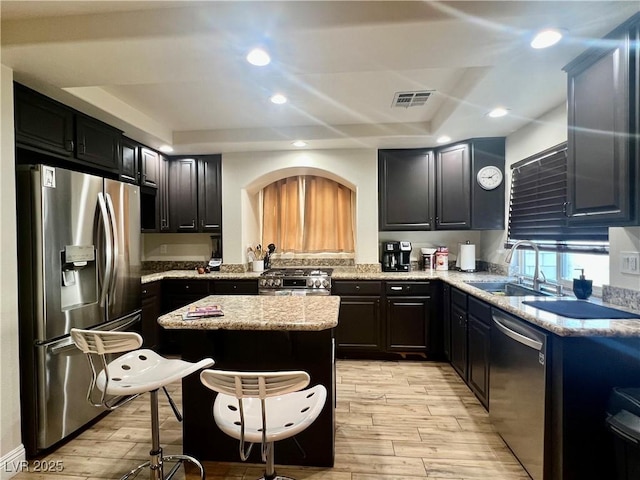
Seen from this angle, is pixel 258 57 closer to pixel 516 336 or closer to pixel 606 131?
pixel 606 131

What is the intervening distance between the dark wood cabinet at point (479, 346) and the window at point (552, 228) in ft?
2.49

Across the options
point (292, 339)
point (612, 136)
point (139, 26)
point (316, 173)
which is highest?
point (139, 26)

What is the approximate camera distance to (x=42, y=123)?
7.21ft

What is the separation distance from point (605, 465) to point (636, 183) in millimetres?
1338

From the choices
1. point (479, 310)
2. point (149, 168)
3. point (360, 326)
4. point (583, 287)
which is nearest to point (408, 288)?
point (360, 326)

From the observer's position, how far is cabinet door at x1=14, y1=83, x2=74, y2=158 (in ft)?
6.66

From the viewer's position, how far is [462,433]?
2.19m

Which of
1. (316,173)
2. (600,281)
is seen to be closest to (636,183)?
(600,281)

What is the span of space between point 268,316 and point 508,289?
215cm

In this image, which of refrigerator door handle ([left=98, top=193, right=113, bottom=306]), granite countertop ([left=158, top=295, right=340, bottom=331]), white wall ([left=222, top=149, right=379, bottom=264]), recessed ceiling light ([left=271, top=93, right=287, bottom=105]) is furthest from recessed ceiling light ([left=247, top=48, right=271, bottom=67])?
white wall ([left=222, top=149, right=379, bottom=264])

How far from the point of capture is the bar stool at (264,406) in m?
1.12

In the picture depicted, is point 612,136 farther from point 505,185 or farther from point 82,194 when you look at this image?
point 82,194

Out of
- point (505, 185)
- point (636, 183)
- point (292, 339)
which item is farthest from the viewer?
point (505, 185)

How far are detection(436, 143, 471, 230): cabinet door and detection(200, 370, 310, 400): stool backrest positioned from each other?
3.04 meters
